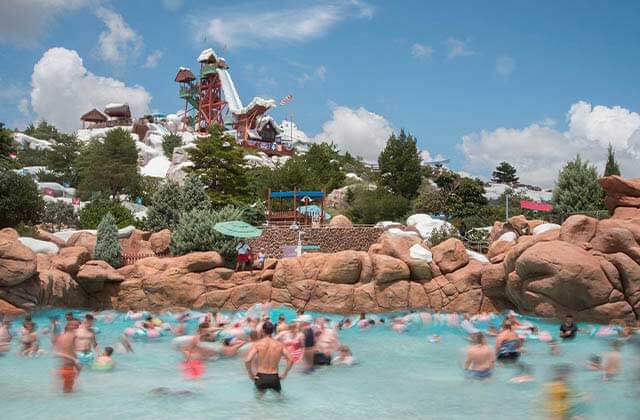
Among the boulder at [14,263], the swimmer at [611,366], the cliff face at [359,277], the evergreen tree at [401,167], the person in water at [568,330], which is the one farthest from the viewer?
the evergreen tree at [401,167]

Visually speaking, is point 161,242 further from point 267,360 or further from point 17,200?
point 267,360

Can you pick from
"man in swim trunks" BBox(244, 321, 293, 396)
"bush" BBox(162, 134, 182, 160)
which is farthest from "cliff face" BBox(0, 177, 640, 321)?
"bush" BBox(162, 134, 182, 160)

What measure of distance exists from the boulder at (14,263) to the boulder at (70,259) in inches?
76.9

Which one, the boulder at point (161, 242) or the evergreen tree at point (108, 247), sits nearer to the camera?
the evergreen tree at point (108, 247)

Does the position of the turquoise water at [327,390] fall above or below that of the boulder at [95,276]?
below

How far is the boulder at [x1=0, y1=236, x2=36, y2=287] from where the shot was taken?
51.5ft

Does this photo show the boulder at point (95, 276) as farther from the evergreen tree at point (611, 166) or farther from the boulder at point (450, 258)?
the evergreen tree at point (611, 166)

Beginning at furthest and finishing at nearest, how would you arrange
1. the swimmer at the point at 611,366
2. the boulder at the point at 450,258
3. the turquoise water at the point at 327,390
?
the boulder at the point at 450,258 < the swimmer at the point at 611,366 < the turquoise water at the point at 327,390

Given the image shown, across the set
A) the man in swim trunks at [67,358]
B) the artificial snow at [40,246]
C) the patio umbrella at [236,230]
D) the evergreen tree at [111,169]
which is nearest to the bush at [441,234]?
the patio umbrella at [236,230]

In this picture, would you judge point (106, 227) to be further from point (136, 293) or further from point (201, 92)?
point (201, 92)

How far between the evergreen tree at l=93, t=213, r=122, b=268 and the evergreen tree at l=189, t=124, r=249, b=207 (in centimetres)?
919

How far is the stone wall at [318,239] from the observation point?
77.5 feet

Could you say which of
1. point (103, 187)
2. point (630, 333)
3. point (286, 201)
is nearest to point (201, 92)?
point (103, 187)

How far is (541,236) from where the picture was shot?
17.1m
